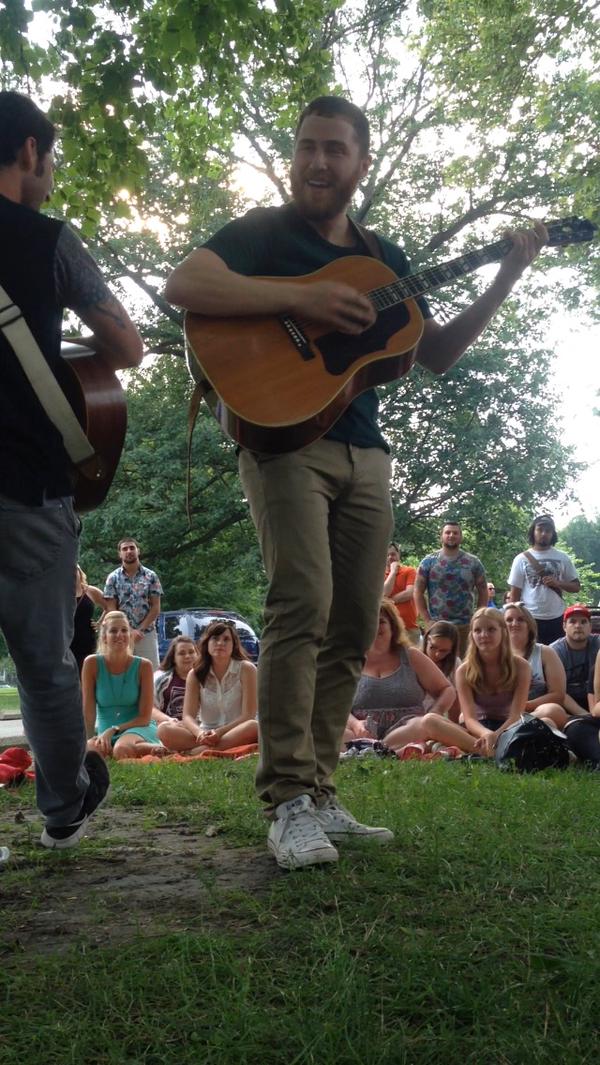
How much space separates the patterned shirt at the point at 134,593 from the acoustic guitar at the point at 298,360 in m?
8.01

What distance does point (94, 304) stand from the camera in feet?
10.7

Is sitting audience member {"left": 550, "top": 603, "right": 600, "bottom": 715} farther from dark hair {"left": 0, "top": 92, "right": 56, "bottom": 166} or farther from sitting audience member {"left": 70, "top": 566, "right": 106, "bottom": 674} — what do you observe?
dark hair {"left": 0, "top": 92, "right": 56, "bottom": 166}

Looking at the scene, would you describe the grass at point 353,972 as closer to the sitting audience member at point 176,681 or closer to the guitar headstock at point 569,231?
the guitar headstock at point 569,231

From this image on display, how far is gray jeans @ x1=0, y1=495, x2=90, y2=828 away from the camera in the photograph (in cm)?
309

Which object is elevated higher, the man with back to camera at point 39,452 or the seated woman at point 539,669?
the man with back to camera at point 39,452

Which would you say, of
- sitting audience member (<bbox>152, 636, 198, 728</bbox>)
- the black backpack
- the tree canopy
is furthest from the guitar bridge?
the tree canopy

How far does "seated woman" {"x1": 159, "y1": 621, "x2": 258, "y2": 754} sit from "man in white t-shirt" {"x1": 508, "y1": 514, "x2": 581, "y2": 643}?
3.05 m

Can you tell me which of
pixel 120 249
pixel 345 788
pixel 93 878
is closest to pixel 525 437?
pixel 120 249

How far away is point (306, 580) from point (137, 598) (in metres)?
8.30

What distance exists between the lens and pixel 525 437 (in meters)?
23.5

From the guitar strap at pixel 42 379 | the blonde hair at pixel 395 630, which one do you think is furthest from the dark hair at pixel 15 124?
the blonde hair at pixel 395 630

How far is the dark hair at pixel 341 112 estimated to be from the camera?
146 inches

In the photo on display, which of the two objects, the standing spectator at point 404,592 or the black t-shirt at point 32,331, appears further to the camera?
the standing spectator at point 404,592

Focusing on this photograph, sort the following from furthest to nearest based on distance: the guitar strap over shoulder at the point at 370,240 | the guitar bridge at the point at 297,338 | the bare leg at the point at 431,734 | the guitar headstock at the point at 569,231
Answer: the bare leg at the point at 431,734 → the guitar headstock at the point at 569,231 → the guitar strap over shoulder at the point at 370,240 → the guitar bridge at the point at 297,338
